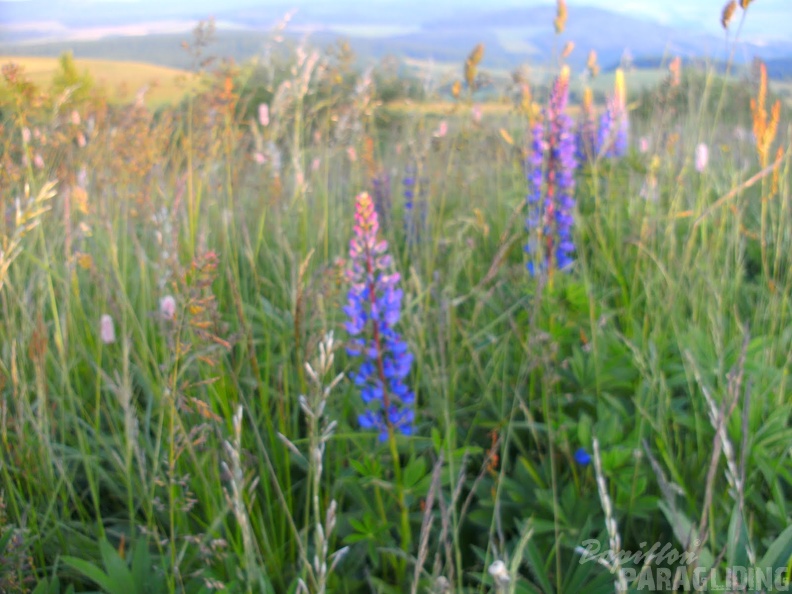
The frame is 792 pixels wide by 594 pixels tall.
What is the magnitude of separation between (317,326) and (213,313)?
59 cm

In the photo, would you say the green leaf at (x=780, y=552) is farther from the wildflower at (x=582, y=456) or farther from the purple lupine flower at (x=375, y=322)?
the purple lupine flower at (x=375, y=322)

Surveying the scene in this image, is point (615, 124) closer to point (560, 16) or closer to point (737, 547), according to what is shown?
point (560, 16)

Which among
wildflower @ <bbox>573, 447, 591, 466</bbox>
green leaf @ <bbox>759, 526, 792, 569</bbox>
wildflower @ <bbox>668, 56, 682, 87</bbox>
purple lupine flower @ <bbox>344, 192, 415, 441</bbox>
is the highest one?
wildflower @ <bbox>668, 56, 682, 87</bbox>

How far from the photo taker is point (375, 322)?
129 centimetres

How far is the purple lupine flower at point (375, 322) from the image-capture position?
125 centimetres

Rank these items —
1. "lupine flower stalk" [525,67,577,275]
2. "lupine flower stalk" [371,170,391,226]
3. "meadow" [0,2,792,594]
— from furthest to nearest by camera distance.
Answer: "lupine flower stalk" [371,170,391,226]
"lupine flower stalk" [525,67,577,275]
"meadow" [0,2,792,594]

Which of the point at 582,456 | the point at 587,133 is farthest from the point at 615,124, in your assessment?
the point at 582,456

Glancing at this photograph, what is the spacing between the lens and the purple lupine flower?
4.09 feet

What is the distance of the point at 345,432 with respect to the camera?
4.79 ft

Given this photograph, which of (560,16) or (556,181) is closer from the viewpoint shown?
(560,16)

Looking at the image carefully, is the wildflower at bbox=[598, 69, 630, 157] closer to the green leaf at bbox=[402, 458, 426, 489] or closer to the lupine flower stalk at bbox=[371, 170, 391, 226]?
the lupine flower stalk at bbox=[371, 170, 391, 226]

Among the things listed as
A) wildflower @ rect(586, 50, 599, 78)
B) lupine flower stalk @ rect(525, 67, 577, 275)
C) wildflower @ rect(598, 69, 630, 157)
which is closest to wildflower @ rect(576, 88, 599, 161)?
wildflower @ rect(598, 69, 630, 157)

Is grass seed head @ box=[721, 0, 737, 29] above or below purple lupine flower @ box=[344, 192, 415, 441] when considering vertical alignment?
above

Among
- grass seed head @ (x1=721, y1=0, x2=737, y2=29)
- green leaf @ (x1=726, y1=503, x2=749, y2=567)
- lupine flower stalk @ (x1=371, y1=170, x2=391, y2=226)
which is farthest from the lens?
lupine flower stalk @ (x1=371, y1=170, x2=391, y2=226)
